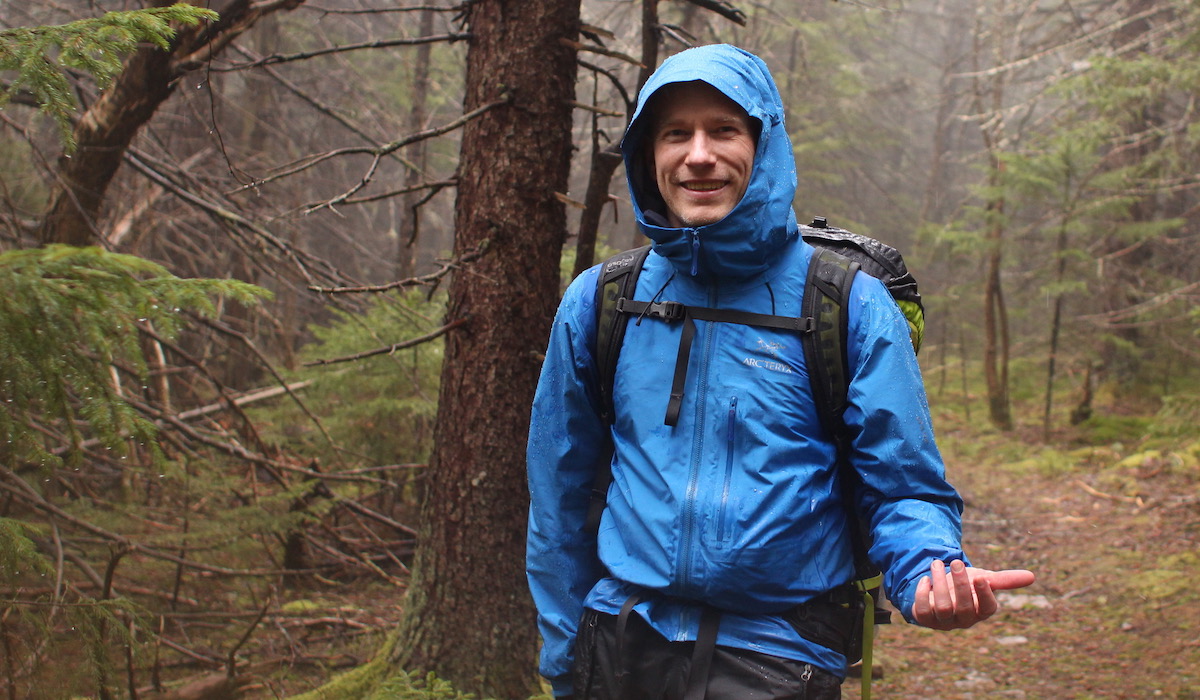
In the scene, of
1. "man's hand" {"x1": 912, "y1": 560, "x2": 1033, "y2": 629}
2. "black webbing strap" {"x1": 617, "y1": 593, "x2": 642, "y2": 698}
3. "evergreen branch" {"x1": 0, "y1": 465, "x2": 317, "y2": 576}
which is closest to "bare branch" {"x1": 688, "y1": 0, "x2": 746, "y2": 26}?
"black webbing strap" {"x1": 617, "y1": 593, "x2": 642, "y2": 698}

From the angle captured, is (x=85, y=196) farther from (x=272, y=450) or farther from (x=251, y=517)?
(x=272, y=450)

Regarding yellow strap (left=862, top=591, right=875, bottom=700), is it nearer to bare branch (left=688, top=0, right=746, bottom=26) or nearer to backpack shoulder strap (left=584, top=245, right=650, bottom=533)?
backpack shoulder strap (left=584, top=245, right=650, bottom=533)

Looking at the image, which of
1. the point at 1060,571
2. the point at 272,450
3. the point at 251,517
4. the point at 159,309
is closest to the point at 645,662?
the point at 159,309

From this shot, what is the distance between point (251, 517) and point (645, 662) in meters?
3.90

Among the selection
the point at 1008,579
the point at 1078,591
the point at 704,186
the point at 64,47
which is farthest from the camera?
the point at 1078,591

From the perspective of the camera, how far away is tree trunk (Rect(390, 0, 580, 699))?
3.86m

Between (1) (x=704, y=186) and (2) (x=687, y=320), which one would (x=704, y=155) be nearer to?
(1) (x=704, y=186)

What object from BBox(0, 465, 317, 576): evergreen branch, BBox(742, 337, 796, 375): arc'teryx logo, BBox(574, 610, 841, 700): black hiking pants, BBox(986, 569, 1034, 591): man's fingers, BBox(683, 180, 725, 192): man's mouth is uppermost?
BBox(683, 180, 725, 192): man's mouth

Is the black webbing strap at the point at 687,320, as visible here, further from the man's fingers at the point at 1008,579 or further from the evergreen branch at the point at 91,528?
the evergreen branch at the point at 91,528

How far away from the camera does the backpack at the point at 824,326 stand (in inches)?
86.4

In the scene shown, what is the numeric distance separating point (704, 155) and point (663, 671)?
4.57 feet

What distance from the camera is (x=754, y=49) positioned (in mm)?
14211

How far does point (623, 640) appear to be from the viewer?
222 centimetres

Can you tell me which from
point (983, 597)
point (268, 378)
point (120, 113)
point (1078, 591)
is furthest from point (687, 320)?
point (268, 378)
